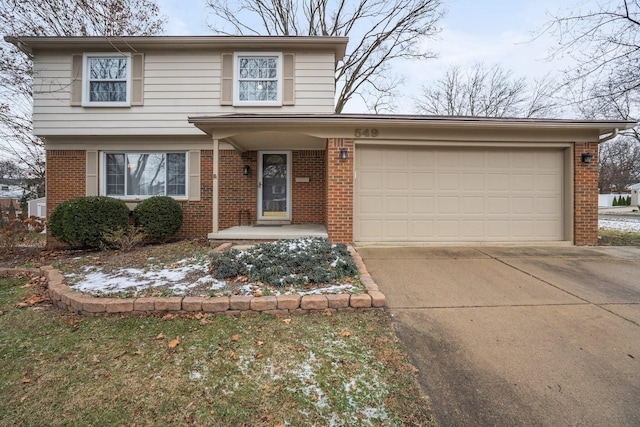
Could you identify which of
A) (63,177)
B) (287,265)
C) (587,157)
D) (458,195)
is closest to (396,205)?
(458,195)

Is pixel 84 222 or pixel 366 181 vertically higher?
pixel 366 181

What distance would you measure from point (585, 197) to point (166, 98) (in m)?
10.7

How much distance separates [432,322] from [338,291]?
3.31ft

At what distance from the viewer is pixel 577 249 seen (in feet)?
19.9

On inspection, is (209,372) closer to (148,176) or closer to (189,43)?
(148,176)

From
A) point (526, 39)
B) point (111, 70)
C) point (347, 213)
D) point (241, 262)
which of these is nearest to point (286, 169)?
point (347, 213)

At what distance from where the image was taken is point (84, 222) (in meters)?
6.52

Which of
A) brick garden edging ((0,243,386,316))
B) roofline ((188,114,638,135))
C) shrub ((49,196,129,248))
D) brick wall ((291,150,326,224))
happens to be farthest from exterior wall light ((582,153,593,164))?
shrub ((49,196,129,248))

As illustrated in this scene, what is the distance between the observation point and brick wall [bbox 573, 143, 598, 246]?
20.8 ft

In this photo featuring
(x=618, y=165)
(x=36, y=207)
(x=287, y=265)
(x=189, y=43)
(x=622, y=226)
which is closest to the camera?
(x=287, y=265)

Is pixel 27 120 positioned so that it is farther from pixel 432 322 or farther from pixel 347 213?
pixel 432 322

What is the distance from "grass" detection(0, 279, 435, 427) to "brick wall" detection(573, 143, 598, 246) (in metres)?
6.08

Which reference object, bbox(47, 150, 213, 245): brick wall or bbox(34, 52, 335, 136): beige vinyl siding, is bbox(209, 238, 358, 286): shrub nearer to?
bbox(47, 150, 213, 245): brick wall

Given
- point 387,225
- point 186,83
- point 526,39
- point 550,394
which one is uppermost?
point 526,39
